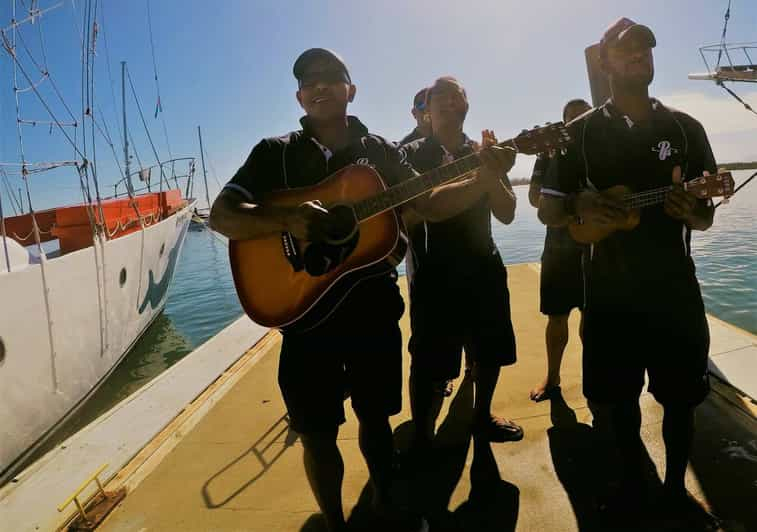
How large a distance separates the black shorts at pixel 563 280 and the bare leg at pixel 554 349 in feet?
0.28

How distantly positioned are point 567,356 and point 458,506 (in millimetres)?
2281

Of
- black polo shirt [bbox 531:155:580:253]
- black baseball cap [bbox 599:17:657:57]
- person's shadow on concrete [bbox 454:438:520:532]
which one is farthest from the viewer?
black polo shirt [bbox 531:155:580:253]

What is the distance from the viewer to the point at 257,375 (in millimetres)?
4051

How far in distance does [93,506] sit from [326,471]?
5.21ft

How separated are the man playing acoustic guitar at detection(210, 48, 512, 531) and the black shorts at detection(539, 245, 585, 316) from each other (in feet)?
4.74

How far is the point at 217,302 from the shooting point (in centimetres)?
1406

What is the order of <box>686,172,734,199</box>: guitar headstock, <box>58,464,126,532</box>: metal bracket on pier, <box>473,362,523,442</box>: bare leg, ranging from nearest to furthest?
<box>686,172,734,199</box>: guitar headstock
<box>58,464,126,532</box>: metal bracket on pier
<box>473,362,523,442</box>: bare leg

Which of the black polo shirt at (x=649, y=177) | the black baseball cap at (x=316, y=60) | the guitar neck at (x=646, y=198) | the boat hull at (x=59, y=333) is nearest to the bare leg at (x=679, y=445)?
the black polo shirt at (x=649, y=177)

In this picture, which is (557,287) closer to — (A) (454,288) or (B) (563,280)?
(B) (563,280)

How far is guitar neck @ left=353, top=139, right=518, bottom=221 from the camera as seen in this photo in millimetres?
1955

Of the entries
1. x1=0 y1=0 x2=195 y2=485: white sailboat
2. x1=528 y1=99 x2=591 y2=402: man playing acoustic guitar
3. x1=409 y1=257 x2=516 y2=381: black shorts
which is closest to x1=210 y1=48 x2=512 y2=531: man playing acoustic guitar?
x1=409 y1=257 x2=516 y2=381: black shorts

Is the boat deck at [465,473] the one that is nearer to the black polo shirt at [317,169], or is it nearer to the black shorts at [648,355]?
the black shorts at [648,355]

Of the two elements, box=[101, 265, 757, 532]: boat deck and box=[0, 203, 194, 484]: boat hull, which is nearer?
box=[101, 265, 757, 532]: boat deck

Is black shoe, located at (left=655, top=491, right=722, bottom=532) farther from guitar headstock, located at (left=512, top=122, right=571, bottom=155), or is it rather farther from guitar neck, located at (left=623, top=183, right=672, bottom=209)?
guitar headstock, located at (left=512, top=122, right=571, bottom=155)
